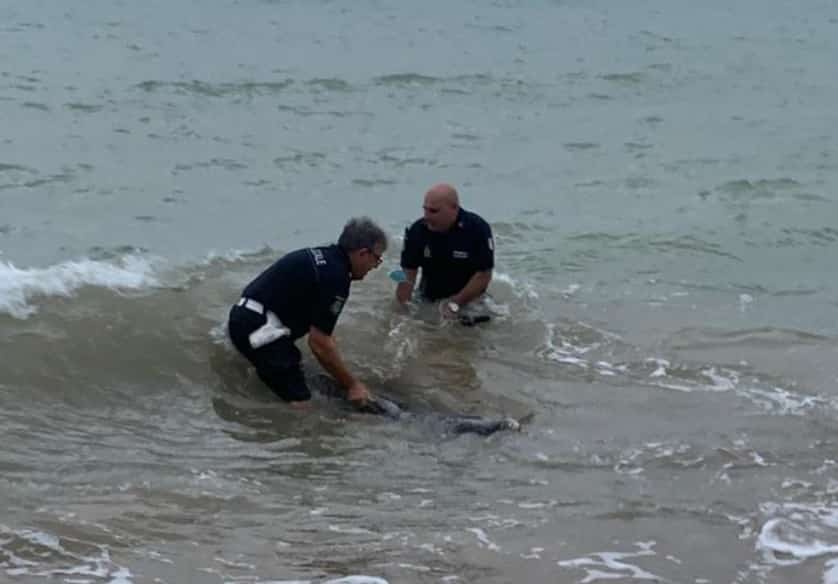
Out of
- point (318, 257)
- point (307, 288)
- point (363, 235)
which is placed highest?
point (363, 235)

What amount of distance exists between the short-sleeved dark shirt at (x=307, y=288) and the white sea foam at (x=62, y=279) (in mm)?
2620

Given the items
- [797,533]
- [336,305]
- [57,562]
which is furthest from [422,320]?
[57,562]

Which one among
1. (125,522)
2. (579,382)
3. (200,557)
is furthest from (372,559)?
(579,382)

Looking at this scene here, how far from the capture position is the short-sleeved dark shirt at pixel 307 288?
29.2ft

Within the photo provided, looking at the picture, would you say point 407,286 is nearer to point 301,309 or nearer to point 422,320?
point 422,320

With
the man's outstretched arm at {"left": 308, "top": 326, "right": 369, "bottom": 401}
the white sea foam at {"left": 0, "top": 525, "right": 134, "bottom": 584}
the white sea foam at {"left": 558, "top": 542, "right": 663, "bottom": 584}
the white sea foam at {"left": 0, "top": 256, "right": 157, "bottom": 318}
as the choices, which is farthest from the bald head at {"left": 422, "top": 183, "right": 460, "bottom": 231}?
the white sea foam at {"left": 0, "top": 525, "right": 134, "bottom": 584}

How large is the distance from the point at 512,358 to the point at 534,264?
11.7 feet

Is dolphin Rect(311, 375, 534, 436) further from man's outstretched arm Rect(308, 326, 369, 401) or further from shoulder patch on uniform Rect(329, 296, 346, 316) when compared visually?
shoulder patch on uniform Rect(329, 296, 346, 316)

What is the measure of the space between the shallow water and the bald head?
1.02m

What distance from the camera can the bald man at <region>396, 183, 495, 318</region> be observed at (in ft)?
35.9

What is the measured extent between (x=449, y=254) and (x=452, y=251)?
4 cm

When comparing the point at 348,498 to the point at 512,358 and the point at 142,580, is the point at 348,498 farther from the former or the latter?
the point at 512,358

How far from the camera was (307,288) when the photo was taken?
8969 mm

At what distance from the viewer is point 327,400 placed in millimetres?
9469
